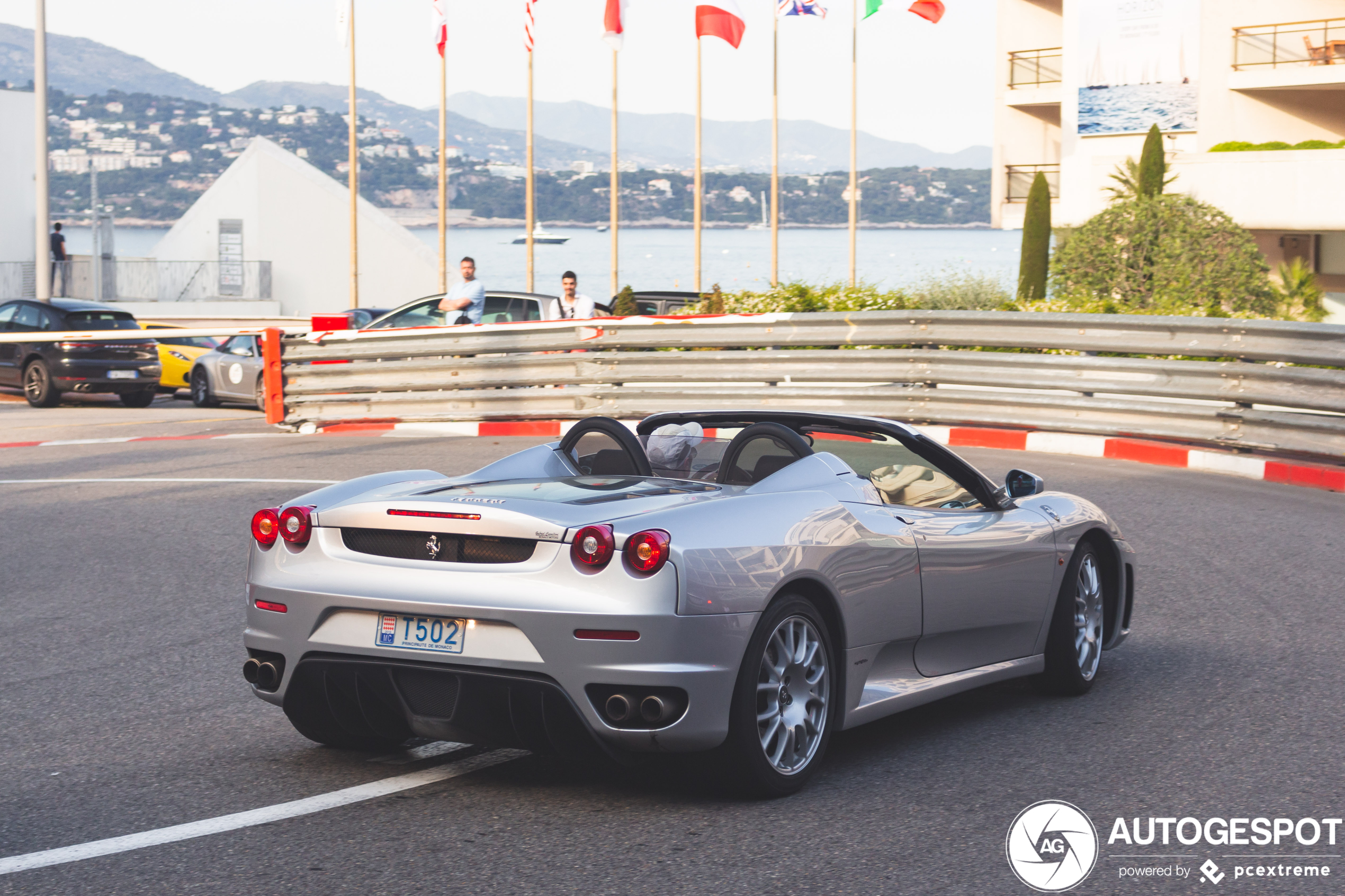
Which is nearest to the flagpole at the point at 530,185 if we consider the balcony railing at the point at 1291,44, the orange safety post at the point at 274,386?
the balcony railing at the point at 1291,44

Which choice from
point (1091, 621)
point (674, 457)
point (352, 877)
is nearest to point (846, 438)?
point (674, 457)

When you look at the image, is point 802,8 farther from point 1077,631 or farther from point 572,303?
point 1077,631

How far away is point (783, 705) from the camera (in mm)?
4762

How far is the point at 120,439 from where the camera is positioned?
1664 cm

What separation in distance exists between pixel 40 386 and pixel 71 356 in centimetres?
75

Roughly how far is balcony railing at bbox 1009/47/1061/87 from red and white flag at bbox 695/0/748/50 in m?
15.0

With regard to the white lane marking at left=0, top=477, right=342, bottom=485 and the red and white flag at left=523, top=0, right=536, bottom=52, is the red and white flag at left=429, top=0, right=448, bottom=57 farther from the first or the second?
the white lane marking at left=0, top=477, right=342, bottom=485

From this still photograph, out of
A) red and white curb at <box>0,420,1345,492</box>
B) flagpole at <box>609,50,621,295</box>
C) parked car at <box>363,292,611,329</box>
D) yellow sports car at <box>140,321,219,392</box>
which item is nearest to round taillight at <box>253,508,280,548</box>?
red and white curb at <box>0,420,1345,492</box>

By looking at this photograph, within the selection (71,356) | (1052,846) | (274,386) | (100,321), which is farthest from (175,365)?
(1052,846)

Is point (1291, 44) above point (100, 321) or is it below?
above

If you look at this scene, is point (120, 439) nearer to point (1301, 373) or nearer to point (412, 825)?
point (1301, 373)

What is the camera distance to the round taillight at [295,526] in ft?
16.0

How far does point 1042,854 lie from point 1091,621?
2.37 metres

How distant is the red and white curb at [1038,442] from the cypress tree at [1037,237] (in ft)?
86.4
